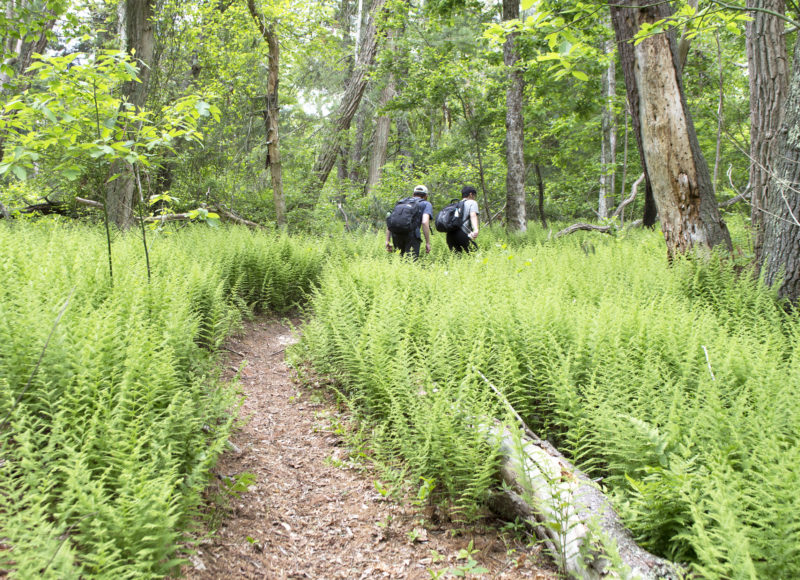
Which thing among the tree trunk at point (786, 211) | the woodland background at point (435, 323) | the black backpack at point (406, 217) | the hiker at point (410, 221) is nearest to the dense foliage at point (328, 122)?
the woodland background at point (435, 323)

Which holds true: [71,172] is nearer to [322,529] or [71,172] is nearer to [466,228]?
[322,529]

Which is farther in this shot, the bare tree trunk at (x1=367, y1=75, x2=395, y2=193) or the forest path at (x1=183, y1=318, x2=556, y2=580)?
the bare tree trunk at (x1=367, y1=75, x2=395, y2=193)

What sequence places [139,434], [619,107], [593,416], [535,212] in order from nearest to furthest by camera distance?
[139,434], [593,416], [619,107], [535,212]

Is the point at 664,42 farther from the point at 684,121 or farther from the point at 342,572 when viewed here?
the point at 342,572

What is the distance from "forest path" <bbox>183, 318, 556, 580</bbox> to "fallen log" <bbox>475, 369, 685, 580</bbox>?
7.4 inches

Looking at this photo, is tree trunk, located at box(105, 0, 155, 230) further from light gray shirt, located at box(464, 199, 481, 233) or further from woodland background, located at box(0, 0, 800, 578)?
light gray shirt, located at box(464, 199, 481, 233)

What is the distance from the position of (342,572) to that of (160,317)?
2612mm

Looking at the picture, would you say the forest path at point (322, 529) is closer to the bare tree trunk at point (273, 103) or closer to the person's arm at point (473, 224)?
the person's arm at point (473, 224)

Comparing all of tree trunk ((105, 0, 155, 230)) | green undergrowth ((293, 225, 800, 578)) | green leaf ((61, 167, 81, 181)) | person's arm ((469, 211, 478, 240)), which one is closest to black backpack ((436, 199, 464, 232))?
person's arm ((469, 211, 478, 240))

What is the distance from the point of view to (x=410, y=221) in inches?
350

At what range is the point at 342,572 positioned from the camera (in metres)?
2.75

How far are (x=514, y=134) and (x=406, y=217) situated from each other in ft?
16.3

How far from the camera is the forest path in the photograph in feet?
8.84

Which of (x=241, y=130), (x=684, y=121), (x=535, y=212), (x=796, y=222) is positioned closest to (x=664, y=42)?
(x=684, y=121)
